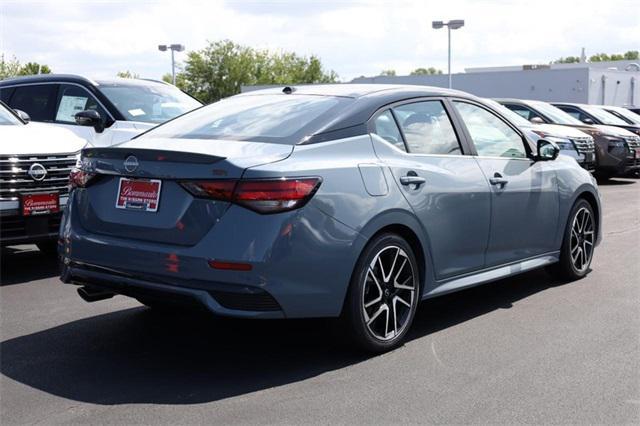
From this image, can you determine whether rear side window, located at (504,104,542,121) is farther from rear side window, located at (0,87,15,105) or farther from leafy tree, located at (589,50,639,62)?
leafy tree, located at (589,50,639,62)

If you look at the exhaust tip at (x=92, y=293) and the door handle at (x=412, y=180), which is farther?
the door handle at (x=412, y=180)

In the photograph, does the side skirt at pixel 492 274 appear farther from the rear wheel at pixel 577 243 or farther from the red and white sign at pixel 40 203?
the red and white sign at pixel 40 203

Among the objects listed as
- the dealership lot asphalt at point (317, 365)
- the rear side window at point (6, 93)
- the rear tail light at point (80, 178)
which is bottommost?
the dealership lot asphalt at point (317, 365)

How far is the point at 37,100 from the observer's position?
1047 centimetres

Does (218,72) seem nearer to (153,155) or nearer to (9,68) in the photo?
(9,68)

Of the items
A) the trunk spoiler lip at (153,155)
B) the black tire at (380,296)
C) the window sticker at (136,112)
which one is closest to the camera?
the trunk spoiler lip at (153,155)

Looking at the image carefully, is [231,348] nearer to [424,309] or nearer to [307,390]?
[307,390]

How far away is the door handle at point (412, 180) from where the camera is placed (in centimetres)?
526

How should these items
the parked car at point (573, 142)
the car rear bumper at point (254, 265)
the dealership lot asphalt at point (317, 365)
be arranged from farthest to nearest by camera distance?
the parked car at point (573, 142)
the car rear bumper at point (254, 265)
the dealership lot asphalt at point (317, 365)

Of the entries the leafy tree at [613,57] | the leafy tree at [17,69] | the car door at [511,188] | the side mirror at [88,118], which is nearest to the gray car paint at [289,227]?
the car door at [511,188]

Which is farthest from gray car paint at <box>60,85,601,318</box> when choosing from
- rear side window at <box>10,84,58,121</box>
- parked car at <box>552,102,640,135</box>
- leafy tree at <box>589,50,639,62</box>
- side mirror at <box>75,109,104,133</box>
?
leafy tree at <box>589,50,639,62</box>

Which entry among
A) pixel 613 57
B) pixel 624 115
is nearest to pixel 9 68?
pixel 624 115

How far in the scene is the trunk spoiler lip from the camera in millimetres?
4652

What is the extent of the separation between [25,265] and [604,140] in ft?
42.3
